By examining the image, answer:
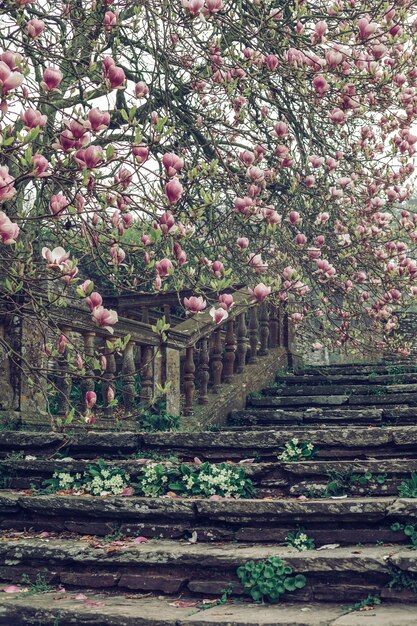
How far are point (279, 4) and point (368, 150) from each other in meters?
1.66

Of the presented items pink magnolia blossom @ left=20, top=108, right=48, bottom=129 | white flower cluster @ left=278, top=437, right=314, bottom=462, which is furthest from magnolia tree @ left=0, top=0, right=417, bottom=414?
white flower cluster @ left=278, top=437, right=314, bottom=462

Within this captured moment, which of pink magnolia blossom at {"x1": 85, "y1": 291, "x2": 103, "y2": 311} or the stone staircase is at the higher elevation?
pink magnolia blossom at {"x1": 85, "y1": 291, "x2": 103, "y2": 311}

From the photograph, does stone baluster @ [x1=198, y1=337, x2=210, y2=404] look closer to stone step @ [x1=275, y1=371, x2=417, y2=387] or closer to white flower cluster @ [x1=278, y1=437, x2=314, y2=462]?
stone step @ [x1=275, y1=371, x2=417, y2=387]

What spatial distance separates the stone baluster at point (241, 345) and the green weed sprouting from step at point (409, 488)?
3.64 m

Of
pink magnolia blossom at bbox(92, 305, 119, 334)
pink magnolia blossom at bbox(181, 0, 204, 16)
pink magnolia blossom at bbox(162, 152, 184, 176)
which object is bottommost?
pink magnolia blossom at bbox(92, 305, 119, 334)

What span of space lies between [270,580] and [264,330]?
5.23 metres

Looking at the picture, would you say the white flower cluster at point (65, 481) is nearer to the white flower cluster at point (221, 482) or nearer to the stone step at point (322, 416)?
the white flower cluster at point (221, 482)

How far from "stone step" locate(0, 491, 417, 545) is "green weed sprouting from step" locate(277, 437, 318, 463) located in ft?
1.31

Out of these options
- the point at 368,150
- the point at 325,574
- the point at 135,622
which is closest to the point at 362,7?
the point at 368,150

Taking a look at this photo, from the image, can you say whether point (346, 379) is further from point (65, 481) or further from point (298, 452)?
point (65, 481)

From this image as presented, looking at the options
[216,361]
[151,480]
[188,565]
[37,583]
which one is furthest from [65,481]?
[216,361]

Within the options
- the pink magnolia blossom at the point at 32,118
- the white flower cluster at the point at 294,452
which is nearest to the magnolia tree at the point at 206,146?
the pink magnolia blossom at the point at 32,118

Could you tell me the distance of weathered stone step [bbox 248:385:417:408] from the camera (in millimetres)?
7902

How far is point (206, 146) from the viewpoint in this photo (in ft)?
27.0
